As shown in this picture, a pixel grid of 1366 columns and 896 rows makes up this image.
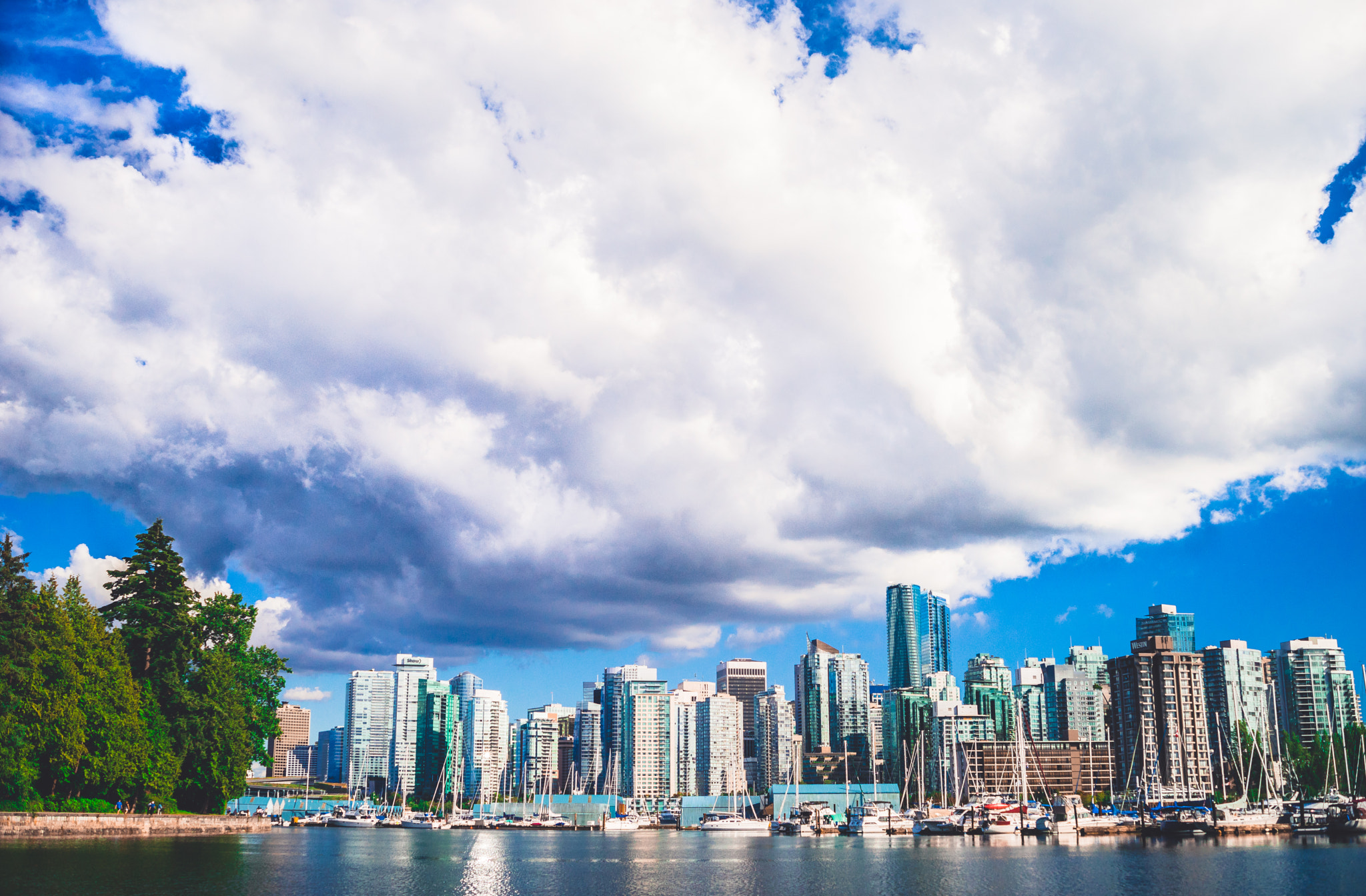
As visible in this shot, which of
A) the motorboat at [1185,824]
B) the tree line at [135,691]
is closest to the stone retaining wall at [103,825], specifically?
the tree line at [135,691]

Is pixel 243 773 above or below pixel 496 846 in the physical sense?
above

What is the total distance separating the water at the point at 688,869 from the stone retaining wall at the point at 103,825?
106 inches

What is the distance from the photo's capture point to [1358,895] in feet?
214

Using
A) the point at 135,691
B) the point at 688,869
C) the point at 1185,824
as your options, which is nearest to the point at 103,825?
the point at 135,691

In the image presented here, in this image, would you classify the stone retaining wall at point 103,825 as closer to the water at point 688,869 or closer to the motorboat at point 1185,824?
the water at point 688,869

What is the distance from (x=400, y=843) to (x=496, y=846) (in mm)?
14186

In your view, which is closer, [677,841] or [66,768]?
[66,768]

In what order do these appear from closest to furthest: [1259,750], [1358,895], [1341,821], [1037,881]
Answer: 1. [1358,895]
2. [1037,881]
3. [1341,821]
4. [1259,750]

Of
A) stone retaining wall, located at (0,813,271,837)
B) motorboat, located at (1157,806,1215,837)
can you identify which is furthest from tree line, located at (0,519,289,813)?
motorboat, located at (1157,806,1215,837)

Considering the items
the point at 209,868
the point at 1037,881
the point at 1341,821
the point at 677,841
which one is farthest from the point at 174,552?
the point at 1341,821

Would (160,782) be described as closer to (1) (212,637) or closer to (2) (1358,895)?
(1) (212,637)

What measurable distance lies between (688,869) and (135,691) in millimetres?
48387

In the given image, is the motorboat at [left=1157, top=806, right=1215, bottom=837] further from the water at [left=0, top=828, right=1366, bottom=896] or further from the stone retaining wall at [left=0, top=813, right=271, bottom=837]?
the stone retaining wall at [left=0, top=813, right=271, bottom=837]

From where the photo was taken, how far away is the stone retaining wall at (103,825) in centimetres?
7888
